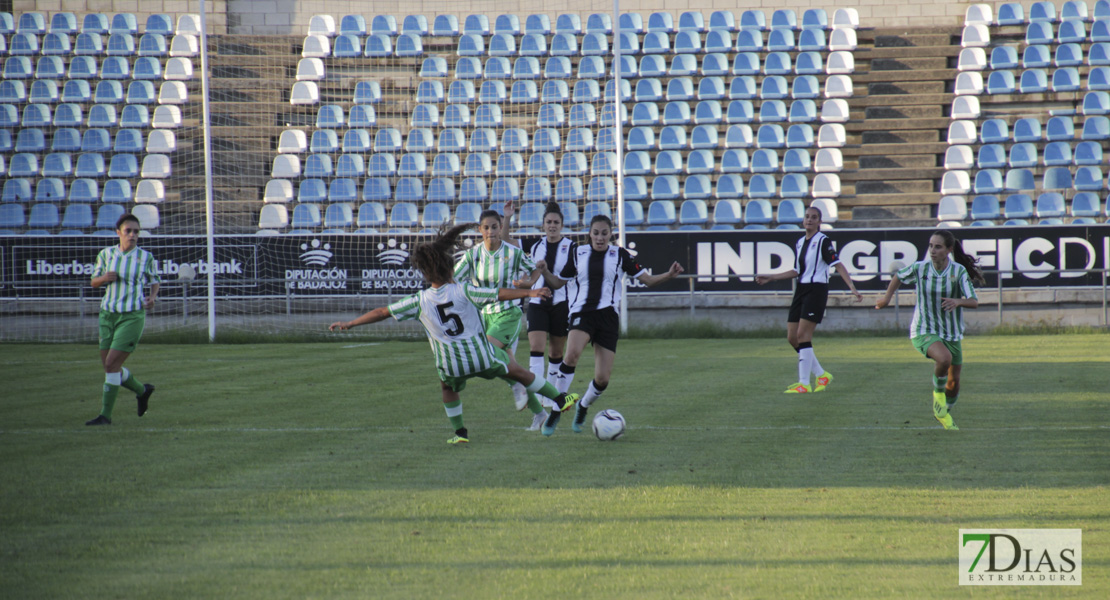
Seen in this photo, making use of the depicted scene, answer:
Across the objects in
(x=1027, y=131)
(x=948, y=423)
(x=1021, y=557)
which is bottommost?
(x=1021, y=557)

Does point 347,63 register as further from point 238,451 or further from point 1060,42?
point 238,451

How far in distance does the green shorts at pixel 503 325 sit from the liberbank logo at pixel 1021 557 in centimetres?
505

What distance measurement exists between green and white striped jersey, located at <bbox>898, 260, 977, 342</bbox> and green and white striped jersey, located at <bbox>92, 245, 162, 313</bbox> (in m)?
6.98

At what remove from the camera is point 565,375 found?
30.2ft

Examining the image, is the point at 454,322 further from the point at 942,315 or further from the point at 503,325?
the point at 942,315

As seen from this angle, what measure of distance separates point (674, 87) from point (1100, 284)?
1093cm

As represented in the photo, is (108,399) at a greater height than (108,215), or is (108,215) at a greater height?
(108,215)

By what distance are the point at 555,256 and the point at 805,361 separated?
3.75 meters

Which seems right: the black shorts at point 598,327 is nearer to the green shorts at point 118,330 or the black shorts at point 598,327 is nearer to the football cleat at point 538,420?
the football cleat at point 538,420

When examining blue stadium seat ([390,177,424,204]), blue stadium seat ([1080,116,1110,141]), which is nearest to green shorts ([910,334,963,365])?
blue stadium seat ([390,177,424,204])

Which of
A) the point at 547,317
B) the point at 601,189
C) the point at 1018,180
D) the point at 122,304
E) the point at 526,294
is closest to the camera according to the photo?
the point at 526,294

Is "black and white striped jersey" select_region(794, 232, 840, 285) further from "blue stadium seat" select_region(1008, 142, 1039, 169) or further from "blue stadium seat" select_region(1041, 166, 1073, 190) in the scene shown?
"blue stadium seat" select_region(1008, 142, 1039, 169)

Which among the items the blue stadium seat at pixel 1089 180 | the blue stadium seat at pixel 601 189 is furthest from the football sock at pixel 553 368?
the blue stadium seat at pixel 1089 180

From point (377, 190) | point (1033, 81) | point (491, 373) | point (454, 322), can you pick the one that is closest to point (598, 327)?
point (491, 373)
